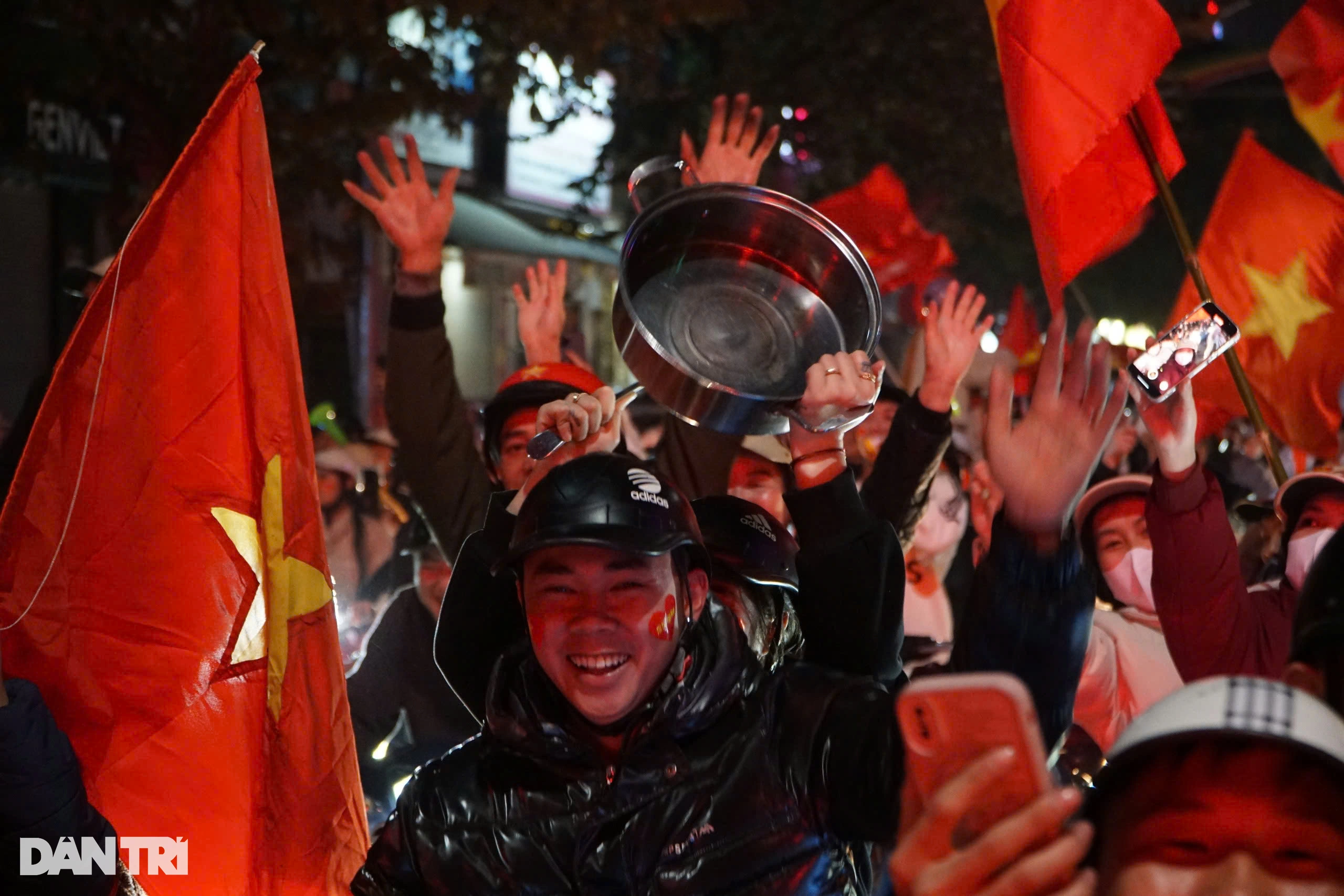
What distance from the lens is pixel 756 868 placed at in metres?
2.39

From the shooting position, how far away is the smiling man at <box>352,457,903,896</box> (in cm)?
241

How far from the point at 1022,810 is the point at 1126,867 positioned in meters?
0.18

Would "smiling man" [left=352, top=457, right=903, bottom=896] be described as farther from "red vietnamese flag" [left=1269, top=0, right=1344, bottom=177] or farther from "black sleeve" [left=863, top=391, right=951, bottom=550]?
"red vietnamese flag" [left=1269, top=0, right=1344, bottom=177]

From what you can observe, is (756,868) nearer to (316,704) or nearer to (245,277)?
(316,704)

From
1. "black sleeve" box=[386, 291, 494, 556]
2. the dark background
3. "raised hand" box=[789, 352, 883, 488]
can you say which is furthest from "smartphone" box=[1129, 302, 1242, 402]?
the dark background

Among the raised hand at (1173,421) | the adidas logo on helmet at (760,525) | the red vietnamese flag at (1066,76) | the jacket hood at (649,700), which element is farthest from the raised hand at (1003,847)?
the red vietnamese flag at (1066,76)

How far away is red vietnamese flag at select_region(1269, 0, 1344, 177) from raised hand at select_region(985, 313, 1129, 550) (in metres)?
3.48

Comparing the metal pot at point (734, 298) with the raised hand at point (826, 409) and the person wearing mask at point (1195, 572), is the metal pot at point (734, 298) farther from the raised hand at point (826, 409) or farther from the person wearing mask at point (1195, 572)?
the person wearing mask at point (1195, 572)

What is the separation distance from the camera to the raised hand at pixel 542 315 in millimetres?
4617

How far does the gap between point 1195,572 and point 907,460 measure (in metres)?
1.02

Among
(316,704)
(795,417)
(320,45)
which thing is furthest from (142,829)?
(320,45)

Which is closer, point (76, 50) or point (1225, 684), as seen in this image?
point (1225, 684)

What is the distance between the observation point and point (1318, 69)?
5.13m

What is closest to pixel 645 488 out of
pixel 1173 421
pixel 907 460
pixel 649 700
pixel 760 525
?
pixel 649 700
